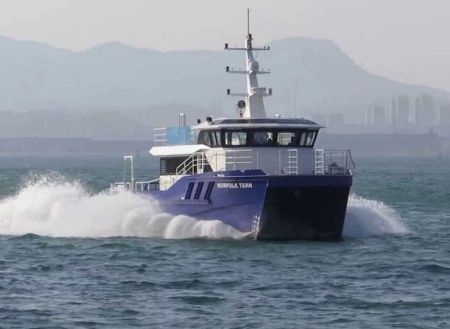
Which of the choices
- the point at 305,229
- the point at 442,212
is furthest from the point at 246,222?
the point at 442,212

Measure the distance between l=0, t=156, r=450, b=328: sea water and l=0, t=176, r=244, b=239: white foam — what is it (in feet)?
0.18

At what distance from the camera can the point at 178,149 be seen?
176ft

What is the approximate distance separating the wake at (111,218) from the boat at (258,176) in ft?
1.76

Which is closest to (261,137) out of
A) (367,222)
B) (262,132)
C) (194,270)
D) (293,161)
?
(262,132)

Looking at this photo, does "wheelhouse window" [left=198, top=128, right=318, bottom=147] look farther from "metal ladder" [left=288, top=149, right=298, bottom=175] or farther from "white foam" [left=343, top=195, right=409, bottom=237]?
"white foam" [left=343, top=195, right=409, bottom=237]

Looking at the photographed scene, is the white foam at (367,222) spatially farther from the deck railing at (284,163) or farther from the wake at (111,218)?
the deck railing at (284,163)

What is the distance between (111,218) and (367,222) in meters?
10.9

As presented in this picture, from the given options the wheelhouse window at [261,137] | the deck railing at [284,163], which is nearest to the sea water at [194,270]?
the deck railing at [284,163]

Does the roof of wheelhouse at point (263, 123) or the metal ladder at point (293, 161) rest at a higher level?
the roof of wheelhouse at point (263, 123)

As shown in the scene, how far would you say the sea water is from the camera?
33375mm

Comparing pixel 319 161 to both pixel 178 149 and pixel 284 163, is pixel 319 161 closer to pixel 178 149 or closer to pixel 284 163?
pixel 284 163

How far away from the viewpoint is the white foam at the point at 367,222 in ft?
177

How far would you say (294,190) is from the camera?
4766 cm

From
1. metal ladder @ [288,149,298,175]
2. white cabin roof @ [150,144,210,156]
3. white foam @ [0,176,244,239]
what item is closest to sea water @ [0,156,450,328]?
white foam @ [0,176,244,239]
